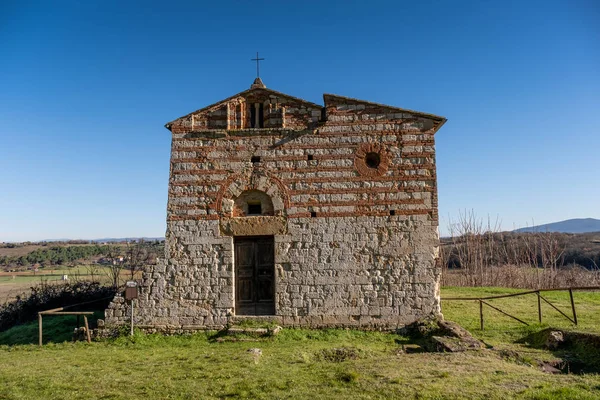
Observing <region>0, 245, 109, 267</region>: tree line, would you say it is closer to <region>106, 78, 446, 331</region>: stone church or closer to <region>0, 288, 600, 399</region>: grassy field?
<region>0, 288, 600, 399</region>: grassy field

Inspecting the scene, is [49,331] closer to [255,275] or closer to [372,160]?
[255,275]

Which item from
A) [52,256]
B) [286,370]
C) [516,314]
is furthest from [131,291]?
[52,256]

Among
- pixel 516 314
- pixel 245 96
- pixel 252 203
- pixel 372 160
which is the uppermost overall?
pixel 245 96

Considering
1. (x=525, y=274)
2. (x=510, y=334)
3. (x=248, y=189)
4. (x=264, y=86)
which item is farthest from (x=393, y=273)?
(x=525, y=274)

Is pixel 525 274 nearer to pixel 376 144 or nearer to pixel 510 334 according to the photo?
pixel 510 334

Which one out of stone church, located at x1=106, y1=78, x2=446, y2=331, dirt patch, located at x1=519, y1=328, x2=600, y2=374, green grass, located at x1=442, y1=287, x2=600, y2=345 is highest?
stone church, located at x1=106, y1=78, x2=446, y2=331

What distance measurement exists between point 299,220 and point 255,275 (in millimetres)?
1888

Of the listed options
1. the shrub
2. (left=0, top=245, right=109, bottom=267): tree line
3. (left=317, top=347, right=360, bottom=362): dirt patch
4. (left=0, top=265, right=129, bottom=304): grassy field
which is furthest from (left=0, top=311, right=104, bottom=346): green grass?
(left=0, top=245, right=109, bottom=267): tree line

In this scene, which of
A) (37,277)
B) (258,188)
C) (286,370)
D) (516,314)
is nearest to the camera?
(286,370)

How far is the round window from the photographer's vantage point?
11.2 m

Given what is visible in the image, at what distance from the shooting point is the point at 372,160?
445 inches

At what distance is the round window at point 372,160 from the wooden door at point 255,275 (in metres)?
3.30

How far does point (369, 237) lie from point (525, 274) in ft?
57.8

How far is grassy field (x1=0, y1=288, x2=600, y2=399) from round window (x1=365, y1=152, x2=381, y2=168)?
434 cm
